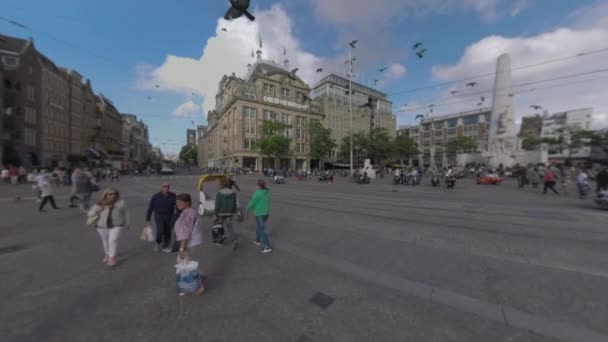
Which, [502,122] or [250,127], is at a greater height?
[250,127]

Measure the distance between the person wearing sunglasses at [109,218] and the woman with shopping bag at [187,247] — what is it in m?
1.52

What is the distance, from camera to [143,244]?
525 centimetres

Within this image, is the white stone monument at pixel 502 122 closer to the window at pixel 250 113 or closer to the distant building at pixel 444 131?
the distant building at pixel 444 131

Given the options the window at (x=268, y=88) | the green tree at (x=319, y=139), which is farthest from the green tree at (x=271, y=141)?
the window at (x=268, y=88)

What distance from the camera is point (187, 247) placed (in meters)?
3.39

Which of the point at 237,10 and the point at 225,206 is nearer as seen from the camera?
the point at 237,10

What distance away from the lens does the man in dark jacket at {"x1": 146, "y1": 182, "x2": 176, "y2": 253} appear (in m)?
4.64

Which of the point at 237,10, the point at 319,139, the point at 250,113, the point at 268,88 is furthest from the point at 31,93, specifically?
the point at 237,10

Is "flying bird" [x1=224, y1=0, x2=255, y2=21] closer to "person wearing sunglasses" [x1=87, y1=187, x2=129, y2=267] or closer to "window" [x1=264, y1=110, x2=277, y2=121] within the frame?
Result: "person wearing sunglasses" [x1=87, y1=187, x2=129, y2=267]

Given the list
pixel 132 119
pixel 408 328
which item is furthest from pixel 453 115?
pixel 132 119

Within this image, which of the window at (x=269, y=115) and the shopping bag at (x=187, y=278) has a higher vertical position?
the window at (x=269, y=115)

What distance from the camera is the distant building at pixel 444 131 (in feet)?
243

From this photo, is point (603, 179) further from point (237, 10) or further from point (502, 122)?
point (502, 122)

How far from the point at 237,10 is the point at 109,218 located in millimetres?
4384
